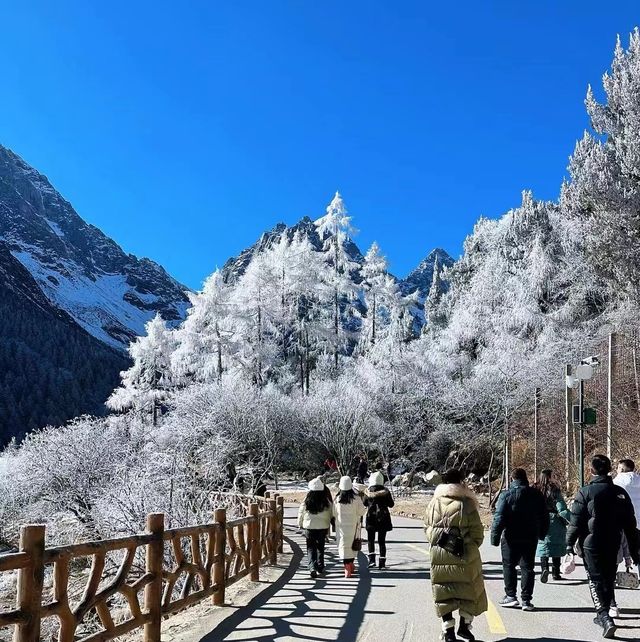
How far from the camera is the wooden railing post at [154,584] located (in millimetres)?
6270

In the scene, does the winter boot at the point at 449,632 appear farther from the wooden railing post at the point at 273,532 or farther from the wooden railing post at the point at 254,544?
the wooden railing post at the point at 273,532

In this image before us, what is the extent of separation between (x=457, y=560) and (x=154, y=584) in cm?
285

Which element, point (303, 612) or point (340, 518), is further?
point (340, 518)

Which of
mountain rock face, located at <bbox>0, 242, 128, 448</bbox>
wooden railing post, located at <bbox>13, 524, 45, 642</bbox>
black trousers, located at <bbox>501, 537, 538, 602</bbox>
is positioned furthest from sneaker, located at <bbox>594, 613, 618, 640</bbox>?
mountain rock face, located at <bbox>0, 242, 128, 448</bbox>

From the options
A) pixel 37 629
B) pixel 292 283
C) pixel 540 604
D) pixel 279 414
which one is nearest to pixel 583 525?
pixel 540 604

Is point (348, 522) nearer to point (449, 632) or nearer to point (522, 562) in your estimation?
point (522, 562)

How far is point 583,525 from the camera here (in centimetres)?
636

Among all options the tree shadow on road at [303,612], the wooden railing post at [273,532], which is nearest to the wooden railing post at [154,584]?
the tree shadow on road at [303,612]

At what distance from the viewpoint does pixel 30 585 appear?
4559mm

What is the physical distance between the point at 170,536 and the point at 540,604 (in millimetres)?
4271

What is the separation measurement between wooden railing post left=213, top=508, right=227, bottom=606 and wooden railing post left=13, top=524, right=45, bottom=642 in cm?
375

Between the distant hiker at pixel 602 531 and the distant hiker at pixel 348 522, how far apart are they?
4.29m

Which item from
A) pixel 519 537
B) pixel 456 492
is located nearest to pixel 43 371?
pixel 519 537

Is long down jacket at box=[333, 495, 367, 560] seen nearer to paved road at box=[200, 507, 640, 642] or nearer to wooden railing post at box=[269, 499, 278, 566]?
paved road at box=[200, 507, 640, 642]
